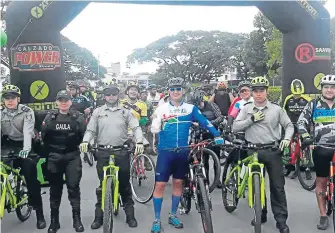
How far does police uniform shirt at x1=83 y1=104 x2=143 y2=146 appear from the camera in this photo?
5.23 meters

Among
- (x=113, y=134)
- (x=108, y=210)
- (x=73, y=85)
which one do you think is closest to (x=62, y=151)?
(x=113, y=134)

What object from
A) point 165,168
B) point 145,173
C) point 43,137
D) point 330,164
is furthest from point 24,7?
point 330,164

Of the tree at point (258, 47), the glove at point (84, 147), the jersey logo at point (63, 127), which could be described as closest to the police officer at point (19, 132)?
the jersey logo at point (63, 127)

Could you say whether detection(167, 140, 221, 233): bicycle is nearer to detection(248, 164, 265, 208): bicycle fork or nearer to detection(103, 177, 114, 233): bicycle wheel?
detection(248, 164, 265, 208): bicycle fork

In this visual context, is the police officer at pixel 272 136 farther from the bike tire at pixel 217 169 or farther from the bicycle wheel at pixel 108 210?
the bicycle wheel at pixel 108 210

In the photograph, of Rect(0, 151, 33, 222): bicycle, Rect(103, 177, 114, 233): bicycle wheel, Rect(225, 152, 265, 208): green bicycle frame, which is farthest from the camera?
Rect(0, 151, 33, 222): bicycle

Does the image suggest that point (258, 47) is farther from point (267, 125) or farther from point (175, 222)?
point (175, 222)

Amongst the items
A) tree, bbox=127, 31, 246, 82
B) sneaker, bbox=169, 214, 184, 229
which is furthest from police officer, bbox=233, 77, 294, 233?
tree, bbox=127, 31, 246, 82

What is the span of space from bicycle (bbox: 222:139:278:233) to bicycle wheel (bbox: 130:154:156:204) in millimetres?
1369

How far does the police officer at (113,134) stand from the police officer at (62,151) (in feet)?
0.73

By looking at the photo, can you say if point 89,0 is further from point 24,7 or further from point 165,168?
point 165,168

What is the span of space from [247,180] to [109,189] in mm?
1700

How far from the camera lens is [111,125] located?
525cm

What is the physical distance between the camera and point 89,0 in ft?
24.2
